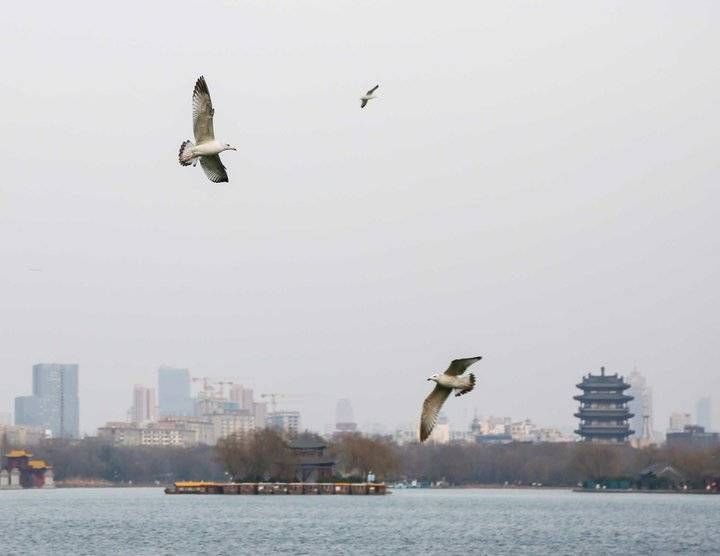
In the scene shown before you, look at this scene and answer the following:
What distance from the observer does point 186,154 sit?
21.4m

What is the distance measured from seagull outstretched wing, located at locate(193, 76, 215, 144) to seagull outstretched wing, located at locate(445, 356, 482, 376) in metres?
4.08

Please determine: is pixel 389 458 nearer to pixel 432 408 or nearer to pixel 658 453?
pixel 658 453

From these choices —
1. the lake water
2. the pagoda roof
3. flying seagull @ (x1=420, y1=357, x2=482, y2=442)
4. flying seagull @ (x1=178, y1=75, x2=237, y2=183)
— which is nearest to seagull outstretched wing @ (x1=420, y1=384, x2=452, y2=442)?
flying seagull @ (x1=420, y1=357, x2=482, y2=442)

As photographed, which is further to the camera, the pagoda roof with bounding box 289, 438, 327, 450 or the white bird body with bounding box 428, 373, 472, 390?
the pagoda roof with bounding box 289, 438, 327, 450

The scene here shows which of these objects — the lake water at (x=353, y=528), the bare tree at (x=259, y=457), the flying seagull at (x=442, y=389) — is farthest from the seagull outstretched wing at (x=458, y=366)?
the bare tree at (x=259, y=457)

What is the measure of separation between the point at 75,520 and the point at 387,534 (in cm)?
2429

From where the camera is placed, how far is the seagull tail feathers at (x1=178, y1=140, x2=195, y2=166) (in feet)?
69.7

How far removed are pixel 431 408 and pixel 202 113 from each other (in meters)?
4.55

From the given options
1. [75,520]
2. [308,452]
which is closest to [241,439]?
[308,452]

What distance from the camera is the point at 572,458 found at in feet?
633

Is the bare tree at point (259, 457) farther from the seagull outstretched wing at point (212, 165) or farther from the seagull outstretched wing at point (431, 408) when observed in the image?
the seagull outstretched wing at point (212, 165)

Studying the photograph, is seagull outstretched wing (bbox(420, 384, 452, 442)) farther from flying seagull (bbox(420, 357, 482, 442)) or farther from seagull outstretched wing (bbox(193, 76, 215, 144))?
seagull outstretched wing (bbox(193, 76, 215, 144))

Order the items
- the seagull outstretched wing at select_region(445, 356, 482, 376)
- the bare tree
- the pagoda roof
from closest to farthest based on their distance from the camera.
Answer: the seagull outstretched wing at select_region(445, 356, 482, 376) < the bare tree < the pagoda roof

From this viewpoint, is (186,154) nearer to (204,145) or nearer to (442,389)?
(204,145)
